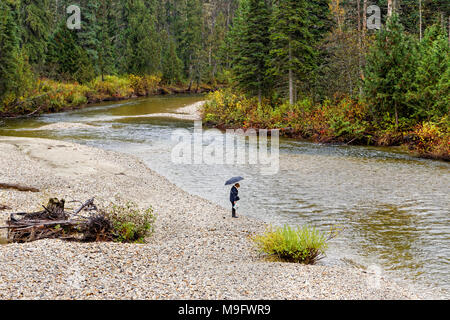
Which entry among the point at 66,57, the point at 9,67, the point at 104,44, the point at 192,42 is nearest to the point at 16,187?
the point at 9,67

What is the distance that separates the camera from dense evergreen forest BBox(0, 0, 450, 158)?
24.7 m

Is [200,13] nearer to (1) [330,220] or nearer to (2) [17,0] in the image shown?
(2) [17,0]

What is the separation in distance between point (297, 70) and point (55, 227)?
2623cm

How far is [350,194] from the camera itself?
15602mm

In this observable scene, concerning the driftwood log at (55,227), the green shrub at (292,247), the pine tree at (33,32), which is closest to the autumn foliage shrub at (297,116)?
the green shrub at (292,247)

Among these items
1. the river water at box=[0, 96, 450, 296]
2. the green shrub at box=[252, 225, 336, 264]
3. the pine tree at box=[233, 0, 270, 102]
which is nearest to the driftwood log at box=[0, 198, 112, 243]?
the green shrub at box=[252, 225, 336, 264]

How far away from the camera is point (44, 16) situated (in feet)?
203

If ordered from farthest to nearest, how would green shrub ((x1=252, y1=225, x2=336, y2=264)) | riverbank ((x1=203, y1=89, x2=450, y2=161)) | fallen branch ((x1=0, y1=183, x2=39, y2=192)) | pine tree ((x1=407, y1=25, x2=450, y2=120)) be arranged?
pine tree ((x1=407, y1=25, x2=450, y2=120)) → riverbank ((x1=203, y1=89, x2=450, y2=161)) → fallen branch ((x1=0, y1=183, x2=39, y2=192)) → green shrub ((x1=252, y1=225, x2=336, y2=264))

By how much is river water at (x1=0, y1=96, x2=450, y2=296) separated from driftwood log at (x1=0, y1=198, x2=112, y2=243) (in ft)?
17.2

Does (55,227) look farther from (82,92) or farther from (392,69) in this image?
(82,92)

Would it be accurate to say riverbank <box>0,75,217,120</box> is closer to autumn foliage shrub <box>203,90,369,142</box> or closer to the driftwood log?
autumn foliage shrub <box>203,90,369,142</box>

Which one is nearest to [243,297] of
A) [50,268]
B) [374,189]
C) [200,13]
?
[50,268]

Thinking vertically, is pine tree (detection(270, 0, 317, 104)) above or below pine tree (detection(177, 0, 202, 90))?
below
